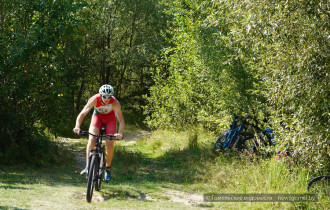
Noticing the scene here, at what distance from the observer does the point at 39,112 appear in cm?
1147

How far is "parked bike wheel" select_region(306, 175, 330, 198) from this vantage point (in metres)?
7.03

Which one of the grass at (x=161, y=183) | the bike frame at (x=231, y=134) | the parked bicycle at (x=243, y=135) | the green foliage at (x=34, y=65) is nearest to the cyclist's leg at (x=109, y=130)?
the grass at (x=161, y=183)

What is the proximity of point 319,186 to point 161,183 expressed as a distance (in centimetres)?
354

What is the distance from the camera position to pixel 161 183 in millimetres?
9516

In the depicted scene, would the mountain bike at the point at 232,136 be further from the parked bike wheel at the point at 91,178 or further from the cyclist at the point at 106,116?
the parked bike wheel at the point at 91,178

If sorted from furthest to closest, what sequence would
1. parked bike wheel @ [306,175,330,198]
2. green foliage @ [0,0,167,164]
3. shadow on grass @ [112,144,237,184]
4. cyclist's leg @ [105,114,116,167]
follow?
green foliage @ [0,0,167,164] < shadow on grass @ [112,144,237,184] < cyclist's leg @ [105,114,116,167] < parked bike wheel @ [306,175,330,198]

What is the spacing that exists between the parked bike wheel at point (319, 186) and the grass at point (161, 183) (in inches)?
4.4

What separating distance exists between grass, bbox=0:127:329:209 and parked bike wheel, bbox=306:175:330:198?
4.4 inches

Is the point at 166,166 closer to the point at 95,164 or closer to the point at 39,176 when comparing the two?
the point at 39,176

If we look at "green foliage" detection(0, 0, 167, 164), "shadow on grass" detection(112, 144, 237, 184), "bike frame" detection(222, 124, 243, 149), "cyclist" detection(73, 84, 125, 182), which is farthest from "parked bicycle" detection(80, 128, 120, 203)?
"bike frame" detection(222, 124, 243, 149)

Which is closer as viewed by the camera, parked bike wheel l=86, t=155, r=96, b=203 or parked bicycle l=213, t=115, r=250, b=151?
parked bike wheel l=86, t=155, r=96, b=203

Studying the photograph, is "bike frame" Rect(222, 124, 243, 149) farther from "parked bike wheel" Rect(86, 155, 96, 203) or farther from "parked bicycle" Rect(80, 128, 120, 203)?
"parked bike wheel" Rect(86, 155, 96, 203)

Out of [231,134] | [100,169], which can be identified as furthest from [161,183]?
[231,134]

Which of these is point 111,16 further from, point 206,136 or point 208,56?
point 208,56
